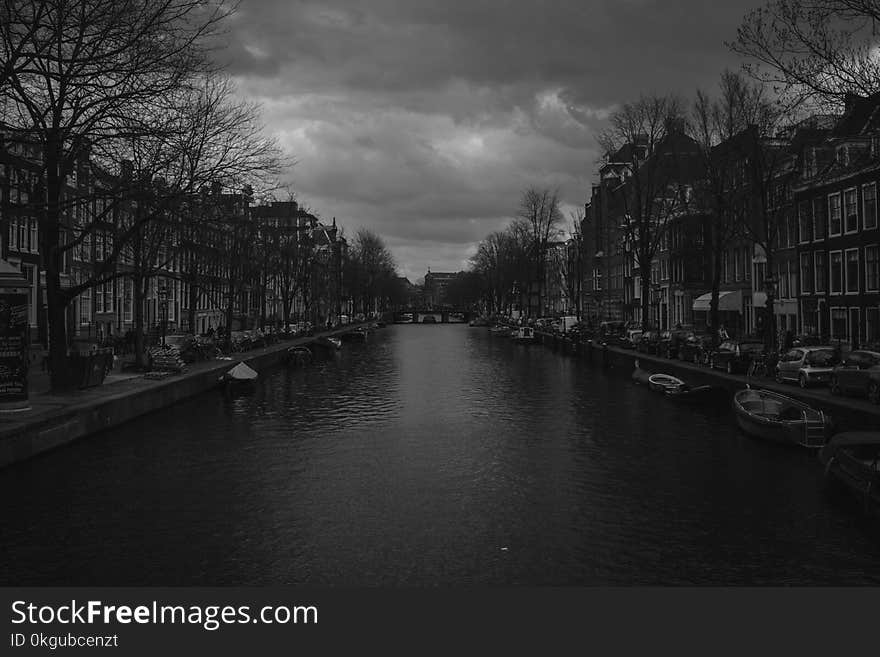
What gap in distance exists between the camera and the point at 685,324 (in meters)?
76.1

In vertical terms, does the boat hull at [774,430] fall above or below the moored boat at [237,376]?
below

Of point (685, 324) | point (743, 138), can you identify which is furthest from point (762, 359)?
point (685, 324)

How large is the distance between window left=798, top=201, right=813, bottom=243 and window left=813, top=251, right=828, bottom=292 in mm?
1256

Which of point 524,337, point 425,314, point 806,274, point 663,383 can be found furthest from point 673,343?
point 425,314

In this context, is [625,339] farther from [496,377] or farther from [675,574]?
[675,574]

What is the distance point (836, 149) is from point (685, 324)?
36372mm

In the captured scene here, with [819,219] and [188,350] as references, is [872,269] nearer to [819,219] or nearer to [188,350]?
[819,219]

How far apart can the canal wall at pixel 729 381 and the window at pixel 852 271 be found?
11508mm

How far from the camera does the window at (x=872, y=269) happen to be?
43500 millimetres

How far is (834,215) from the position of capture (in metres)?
47.8

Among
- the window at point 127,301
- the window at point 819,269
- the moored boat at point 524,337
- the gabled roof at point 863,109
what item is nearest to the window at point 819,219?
the window at point 819,269

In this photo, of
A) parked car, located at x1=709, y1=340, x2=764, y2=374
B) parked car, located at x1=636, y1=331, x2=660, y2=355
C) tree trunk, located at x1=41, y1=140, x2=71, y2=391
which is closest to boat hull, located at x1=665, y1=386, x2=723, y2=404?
parked car, located at x1=709, y1=340, x2=764, y2=374

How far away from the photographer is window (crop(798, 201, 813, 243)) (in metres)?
48.2

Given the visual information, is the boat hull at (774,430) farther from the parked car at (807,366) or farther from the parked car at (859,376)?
the parked car at (807,366)
